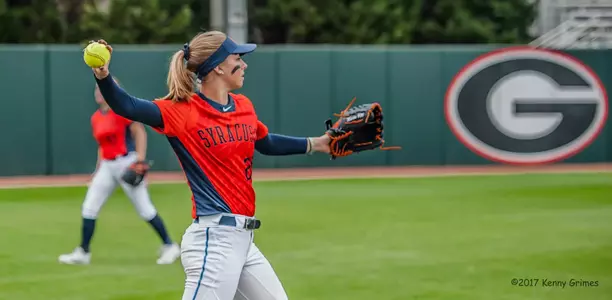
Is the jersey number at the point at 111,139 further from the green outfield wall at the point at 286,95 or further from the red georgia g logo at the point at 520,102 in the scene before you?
the red georgia g logo at the point at 520,102

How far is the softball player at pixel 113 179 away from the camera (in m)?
10.4

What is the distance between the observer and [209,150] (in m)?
5.48

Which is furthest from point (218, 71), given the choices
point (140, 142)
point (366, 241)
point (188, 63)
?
point (366, 241)

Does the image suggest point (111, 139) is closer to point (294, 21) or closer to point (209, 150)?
point (209, 150)

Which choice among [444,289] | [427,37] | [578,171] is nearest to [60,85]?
[578,171]

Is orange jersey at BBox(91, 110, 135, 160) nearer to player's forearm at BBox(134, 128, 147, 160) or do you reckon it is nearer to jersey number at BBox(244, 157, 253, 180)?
player's forearm at BBox(134, 128, 147, 160)

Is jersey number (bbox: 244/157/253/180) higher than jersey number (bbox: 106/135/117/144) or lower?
higher

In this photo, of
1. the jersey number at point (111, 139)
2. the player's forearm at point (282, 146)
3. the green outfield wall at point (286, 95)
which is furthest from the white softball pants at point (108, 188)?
the green outfield wall at point (286, 95)

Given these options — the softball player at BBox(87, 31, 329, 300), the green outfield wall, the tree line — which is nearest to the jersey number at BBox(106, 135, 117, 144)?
the softball player at BBox(87, 31, 329, 300)

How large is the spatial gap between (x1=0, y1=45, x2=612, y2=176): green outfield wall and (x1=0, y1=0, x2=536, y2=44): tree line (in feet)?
32.4

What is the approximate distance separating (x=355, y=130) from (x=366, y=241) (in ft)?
18.5

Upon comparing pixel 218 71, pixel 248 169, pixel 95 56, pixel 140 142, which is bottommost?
pixel 140 142

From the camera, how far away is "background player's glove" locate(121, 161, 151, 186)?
10.0 meters

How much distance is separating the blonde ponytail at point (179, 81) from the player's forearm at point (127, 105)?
0.43ft
